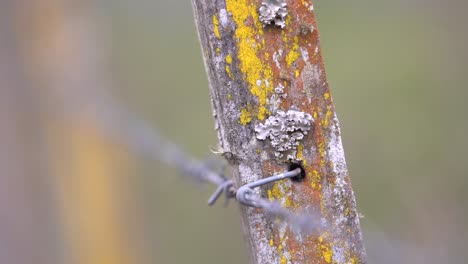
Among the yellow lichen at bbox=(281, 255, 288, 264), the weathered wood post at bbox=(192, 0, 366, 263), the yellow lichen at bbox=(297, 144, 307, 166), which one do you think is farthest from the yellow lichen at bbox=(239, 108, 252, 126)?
the yellow lichen at bbox=(281, 255, 288, 264)

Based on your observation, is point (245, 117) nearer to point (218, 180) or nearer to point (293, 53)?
point (293, 53)

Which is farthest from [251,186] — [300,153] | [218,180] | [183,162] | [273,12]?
[183,162]

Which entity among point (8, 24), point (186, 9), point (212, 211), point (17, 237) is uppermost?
point (8, 24)

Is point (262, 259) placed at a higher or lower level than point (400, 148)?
higher

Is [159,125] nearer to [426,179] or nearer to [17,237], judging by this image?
[17,237]

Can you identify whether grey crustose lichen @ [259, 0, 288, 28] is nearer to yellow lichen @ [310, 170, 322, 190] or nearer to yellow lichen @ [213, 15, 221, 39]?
yellow lichen @ [213, 15, 221, 39]

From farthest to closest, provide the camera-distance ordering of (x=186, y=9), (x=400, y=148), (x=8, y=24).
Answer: (x=186, y=9) → (x=400, y=148) → (x=8, y=24)

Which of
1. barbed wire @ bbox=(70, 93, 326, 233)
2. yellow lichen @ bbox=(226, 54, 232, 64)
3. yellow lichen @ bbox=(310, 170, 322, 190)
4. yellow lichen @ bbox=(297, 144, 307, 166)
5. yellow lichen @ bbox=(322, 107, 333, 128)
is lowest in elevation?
barbed wire @ bbox=(70, 93, 326, 233)

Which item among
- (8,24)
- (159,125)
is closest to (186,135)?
(159,125)

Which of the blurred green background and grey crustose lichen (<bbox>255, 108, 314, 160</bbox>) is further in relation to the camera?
the blurred green background
